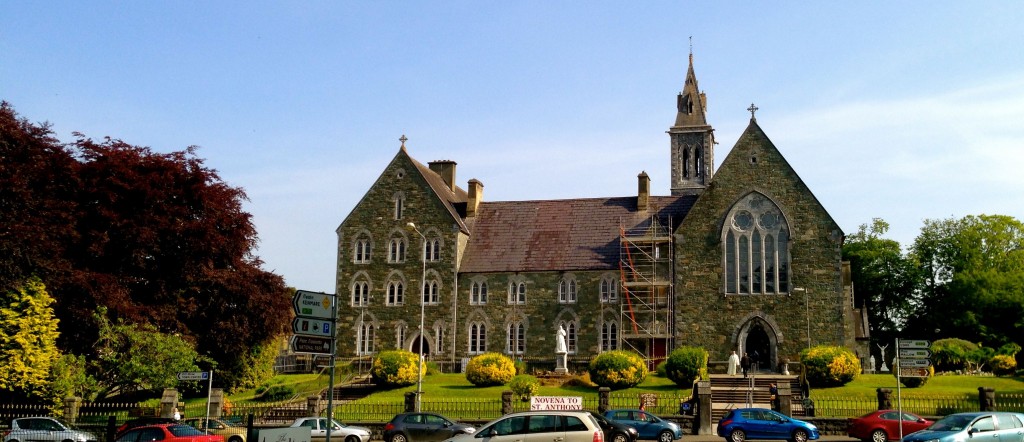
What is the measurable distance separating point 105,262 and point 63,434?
1363 cm

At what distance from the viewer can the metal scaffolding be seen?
52281mm

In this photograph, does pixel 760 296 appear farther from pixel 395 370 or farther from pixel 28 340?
pixel 28 340

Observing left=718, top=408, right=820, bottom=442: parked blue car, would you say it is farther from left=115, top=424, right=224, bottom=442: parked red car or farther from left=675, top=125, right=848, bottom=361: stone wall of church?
left=675, top=125, right=848, bottom=361: stone wall of church

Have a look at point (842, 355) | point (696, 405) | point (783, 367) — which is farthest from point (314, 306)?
point (783, 367)

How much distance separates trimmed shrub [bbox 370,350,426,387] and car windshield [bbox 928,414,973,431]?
26389 millimetres

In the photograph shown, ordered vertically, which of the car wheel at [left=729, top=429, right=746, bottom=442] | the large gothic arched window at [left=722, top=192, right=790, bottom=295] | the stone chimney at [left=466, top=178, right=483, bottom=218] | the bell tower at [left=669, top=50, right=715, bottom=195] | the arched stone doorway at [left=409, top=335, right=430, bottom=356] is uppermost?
the bell tower at [left=669, top=50, right=715, bottom=195]

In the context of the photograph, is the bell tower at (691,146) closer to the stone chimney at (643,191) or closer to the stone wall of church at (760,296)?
the stone chimney at (643,191)

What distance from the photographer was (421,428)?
31344 mm

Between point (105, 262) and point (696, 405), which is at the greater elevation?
point (105, 262)

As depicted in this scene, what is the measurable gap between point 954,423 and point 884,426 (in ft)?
18.4

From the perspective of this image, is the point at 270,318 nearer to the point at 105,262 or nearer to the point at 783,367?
the point at 105,262

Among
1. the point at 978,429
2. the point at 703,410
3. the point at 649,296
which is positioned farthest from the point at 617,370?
the point at 978,429

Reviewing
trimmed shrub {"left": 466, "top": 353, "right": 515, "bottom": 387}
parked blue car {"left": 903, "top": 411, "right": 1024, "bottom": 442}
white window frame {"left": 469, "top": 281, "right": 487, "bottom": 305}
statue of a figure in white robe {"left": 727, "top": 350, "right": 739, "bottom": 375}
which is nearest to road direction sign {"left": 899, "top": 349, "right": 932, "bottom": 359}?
parked blue car {"left": 903, "top": 411, "right": 1024, "bottom": 442}

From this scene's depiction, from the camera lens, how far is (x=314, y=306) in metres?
17.7
